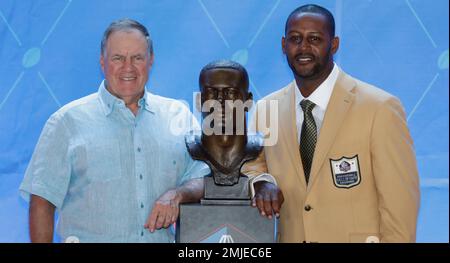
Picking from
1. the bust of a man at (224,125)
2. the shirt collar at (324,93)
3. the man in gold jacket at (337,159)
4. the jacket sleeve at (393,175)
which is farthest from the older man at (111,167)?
the jacket sleeve at (393,175)

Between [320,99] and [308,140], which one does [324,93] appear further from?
[308,140]

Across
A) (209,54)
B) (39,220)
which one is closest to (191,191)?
(39,220)

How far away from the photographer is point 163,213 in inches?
Result: 117

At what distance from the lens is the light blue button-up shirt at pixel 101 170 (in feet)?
9.96

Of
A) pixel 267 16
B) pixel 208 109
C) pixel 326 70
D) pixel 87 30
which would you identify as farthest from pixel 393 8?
pixel 87 30

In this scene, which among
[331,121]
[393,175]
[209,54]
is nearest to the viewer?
[393,175]

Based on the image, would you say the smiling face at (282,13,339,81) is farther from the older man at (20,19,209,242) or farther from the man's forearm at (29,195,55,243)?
the man's forearm at (29,195,55,243)

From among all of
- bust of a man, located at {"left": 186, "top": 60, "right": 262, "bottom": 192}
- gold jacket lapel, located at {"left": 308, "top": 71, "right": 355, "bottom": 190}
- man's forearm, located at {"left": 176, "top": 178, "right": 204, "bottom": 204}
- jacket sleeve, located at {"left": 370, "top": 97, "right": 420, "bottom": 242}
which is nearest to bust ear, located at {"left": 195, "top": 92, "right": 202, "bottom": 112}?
bust of a man, located at {"left": 186, "top": 60, "right": 262, "bottom": 192}

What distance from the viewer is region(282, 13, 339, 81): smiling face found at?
120 inches

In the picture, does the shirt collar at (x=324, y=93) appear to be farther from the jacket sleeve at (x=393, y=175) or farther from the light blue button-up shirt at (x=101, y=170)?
the light blue button-up shirt at (x=101, y=170)

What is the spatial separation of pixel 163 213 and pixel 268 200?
0.46 metres

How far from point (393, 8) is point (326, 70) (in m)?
1.11

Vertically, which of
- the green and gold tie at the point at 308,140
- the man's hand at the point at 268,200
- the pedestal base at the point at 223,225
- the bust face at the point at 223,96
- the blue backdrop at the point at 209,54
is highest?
the blue backdrop at the point at 209,54

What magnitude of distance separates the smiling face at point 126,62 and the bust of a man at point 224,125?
0.96ft
